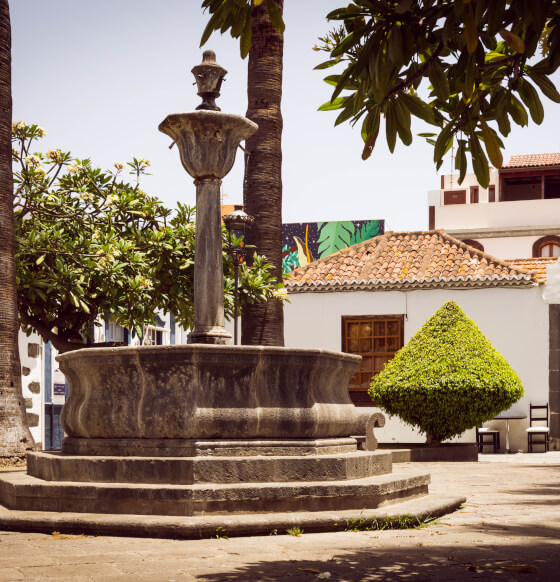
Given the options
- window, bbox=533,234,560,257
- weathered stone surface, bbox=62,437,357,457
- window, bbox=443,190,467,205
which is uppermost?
window, bbox=443,190,467,205

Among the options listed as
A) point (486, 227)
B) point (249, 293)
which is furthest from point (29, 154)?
point (486, 227)

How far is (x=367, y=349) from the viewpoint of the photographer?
2070cm

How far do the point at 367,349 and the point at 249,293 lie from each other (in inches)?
361

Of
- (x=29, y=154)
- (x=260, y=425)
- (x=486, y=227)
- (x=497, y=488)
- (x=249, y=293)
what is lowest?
(x=497, y=488)

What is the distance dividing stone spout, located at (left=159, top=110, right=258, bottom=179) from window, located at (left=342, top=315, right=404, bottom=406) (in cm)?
1261

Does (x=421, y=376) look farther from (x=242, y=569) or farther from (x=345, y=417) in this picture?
(x=242, y=569)

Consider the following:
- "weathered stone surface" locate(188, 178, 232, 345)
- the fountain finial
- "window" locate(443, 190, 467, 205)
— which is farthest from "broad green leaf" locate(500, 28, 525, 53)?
A: "window" locate(443, 190, 467, 205)

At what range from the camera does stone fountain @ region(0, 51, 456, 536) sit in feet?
21.2

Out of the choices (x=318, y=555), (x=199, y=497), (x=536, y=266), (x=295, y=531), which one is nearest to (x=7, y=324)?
(x=199, y=497)

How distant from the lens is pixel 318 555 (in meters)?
5.23

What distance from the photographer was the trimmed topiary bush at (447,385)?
50.5 ft

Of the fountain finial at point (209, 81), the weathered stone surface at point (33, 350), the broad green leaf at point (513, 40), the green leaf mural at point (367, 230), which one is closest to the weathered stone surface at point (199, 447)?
the fountain finial at point (209, 81)

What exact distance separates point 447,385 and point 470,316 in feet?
16.5

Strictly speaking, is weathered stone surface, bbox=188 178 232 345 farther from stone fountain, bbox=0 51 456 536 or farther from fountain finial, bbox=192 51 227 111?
fountain finial, bbox=192 51 227 111
